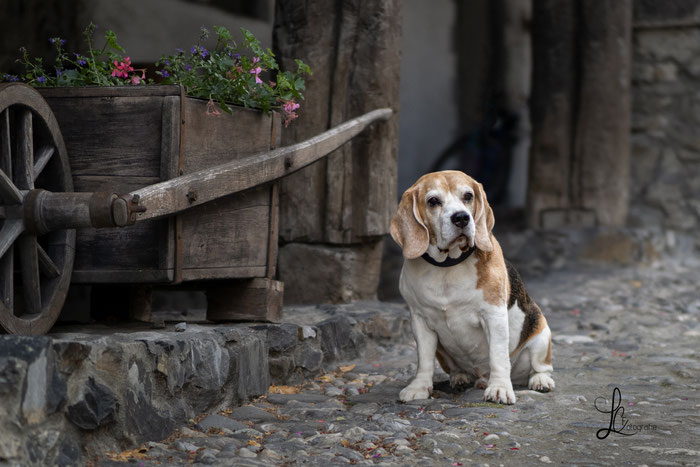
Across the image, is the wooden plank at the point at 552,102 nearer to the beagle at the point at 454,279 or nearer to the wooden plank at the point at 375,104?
the wooden plank at the point at 375,104

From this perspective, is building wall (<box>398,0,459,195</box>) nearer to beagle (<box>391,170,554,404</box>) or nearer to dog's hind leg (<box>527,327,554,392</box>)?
dog's hind leg (<box>527,327,554,392</box>)

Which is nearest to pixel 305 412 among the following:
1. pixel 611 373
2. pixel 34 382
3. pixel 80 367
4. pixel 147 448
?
pixel 147 448

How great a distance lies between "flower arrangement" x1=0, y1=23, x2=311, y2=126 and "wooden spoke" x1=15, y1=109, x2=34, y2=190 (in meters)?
0.46

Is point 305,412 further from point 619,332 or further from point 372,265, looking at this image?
point 619,332

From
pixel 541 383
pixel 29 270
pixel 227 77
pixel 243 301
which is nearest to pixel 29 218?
pixel 29 270

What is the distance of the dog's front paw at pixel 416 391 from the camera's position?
140 inches

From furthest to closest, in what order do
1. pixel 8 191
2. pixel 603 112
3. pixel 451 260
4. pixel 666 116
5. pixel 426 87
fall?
pixel 426 87
pixel 666 116
pixel 603 112
pixel 451 260
pixel 8 191

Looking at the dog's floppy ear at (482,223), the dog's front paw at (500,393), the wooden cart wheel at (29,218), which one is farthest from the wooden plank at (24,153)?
the dog's front paw at (500,393)

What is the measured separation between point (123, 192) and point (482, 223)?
1324mm

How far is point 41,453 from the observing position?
2.31 m

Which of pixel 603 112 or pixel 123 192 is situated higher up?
pixel 603 112

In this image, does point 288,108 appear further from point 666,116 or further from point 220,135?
point 666,116

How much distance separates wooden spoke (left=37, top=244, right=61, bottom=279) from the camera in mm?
2885

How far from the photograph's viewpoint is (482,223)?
3.45m
